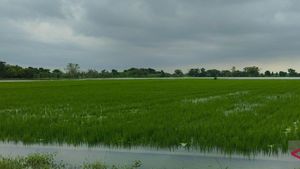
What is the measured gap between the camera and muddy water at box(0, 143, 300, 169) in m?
5.30

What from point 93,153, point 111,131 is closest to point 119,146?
point 93,153

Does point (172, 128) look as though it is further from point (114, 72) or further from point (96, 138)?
point (114, 72)

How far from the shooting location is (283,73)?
10625cm

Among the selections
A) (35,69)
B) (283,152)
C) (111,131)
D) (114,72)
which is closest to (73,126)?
(111,131)

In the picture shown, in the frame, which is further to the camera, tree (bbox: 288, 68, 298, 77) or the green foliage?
tree (bbox: 288, 68, 298, 77)

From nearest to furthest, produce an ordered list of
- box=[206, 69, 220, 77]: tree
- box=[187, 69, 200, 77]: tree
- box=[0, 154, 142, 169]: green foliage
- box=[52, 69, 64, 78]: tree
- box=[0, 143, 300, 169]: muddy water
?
box=[0, 154, 142, 169]: green foliage → box=[0, 143, 300, 169]: muddy water → box=[52, 69, 64, 78]: tree → box=[206, 69, 220, 77]: tree → box=[187, 69, 200, 77]: tree

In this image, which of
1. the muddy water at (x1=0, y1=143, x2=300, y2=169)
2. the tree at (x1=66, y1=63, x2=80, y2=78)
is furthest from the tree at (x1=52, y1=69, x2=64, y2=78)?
the muddy water at (x1=0, y1=143, x2=300, y2=169)

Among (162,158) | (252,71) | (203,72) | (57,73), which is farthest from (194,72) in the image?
(162,158)

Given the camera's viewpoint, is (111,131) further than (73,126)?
No

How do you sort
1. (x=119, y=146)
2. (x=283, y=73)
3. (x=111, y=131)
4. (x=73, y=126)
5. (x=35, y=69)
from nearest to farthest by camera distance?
(x=119, y=146) → (x=111, y=131) → (x=73, y=126) → (x=35, y=69) → (x=283, y=73)

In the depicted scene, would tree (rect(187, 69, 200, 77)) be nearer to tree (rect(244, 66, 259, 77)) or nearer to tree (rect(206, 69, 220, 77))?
tree (rect(206, 69, 220, 77))

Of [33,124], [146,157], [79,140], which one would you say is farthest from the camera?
[33,124]

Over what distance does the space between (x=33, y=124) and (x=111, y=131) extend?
239cm

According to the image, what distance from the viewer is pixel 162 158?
571cm
